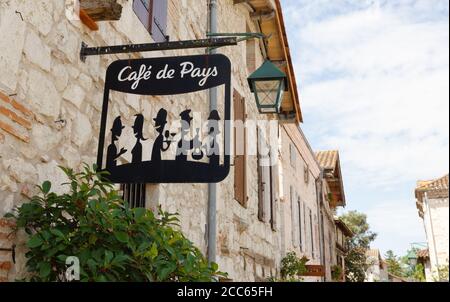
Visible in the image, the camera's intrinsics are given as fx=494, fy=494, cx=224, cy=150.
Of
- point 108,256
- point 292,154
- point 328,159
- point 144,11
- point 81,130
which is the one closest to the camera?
point 108,256

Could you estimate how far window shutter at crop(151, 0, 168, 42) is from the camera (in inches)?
180

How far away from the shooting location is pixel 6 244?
2.43 meters

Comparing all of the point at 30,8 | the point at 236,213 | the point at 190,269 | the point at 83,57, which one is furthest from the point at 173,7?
the point at 190,269

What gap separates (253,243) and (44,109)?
5.16 metres

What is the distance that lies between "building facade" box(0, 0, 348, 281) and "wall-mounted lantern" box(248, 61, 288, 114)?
2.44 ft

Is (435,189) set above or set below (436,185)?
below

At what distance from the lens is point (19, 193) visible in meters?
2.57

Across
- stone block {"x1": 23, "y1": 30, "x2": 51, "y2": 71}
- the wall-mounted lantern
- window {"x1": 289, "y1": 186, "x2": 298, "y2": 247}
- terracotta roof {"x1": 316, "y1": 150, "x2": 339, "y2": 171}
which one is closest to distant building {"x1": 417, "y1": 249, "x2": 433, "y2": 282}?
terracotta roof {"x1": 316, "y1": 150, "x2": 339, "y2": 171}

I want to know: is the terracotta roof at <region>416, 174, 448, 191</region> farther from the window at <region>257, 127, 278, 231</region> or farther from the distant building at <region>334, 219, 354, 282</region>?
the window at <region>257, 127, 278, 231</region>

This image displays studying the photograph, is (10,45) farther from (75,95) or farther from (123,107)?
(123,107)

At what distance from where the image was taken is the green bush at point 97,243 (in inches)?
91.6

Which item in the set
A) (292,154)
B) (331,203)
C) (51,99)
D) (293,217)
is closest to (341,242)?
(331,203)

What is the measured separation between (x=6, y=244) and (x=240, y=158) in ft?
15.9
